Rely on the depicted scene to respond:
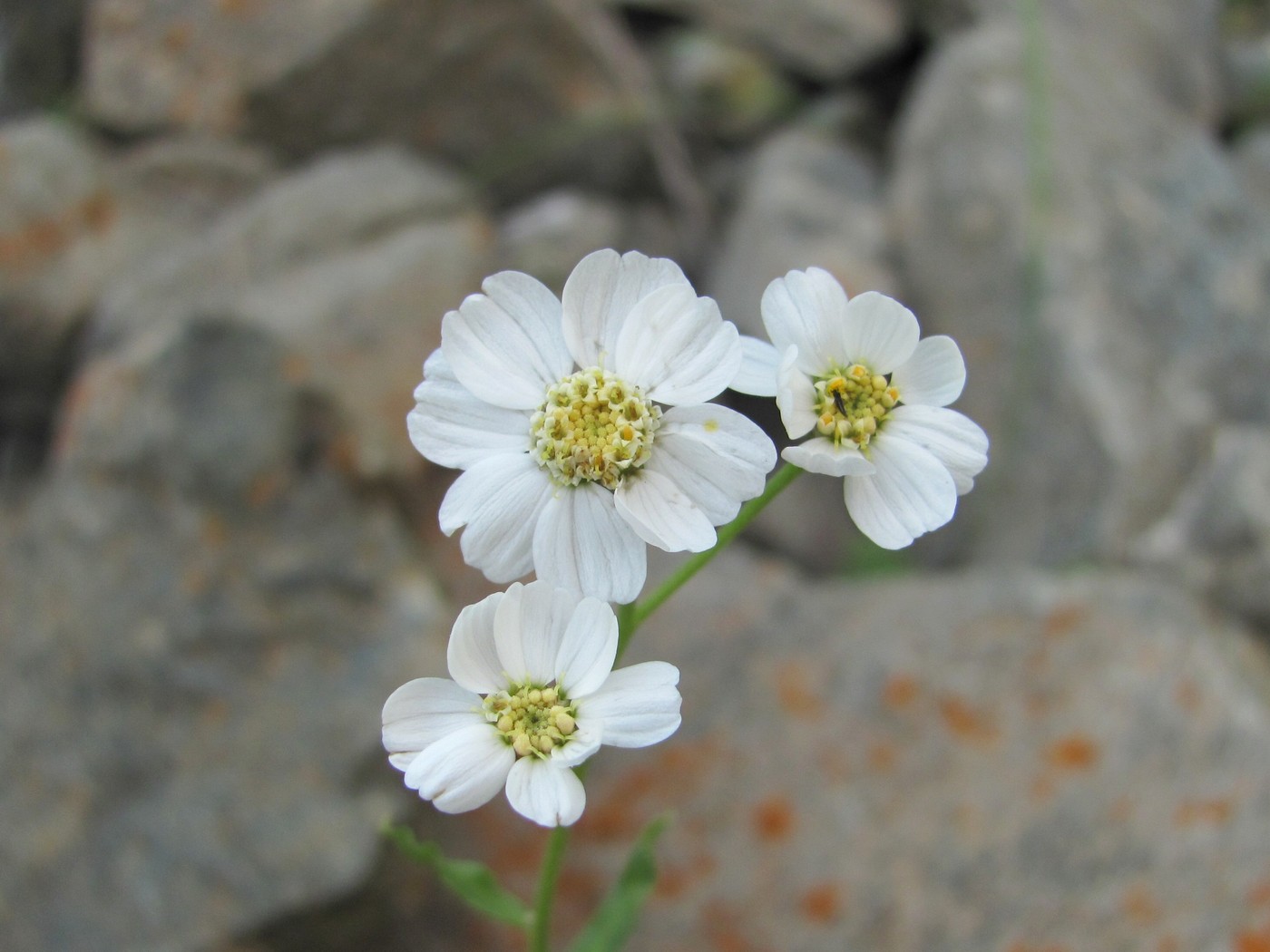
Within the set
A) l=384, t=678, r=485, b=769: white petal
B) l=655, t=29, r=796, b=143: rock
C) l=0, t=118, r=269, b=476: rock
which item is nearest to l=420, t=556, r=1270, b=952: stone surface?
l=384, t=678, r=485, b=769: white petal

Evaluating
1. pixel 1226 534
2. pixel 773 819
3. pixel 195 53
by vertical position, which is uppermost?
pixel 195 53

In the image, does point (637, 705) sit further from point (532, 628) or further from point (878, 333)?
point (878, 333)

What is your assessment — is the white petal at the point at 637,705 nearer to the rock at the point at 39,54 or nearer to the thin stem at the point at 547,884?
the thin stem at the point at 547,884

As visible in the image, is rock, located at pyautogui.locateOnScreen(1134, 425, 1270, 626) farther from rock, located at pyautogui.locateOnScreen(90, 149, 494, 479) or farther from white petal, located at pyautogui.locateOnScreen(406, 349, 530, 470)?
white petal, located at pyautogui.locateOnScreen(406, 349, 530, 470)

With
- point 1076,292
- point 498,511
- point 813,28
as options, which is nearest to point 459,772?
point 498,511

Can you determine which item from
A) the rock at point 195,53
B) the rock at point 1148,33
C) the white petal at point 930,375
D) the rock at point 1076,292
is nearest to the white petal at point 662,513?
the white petal at point 930,375
